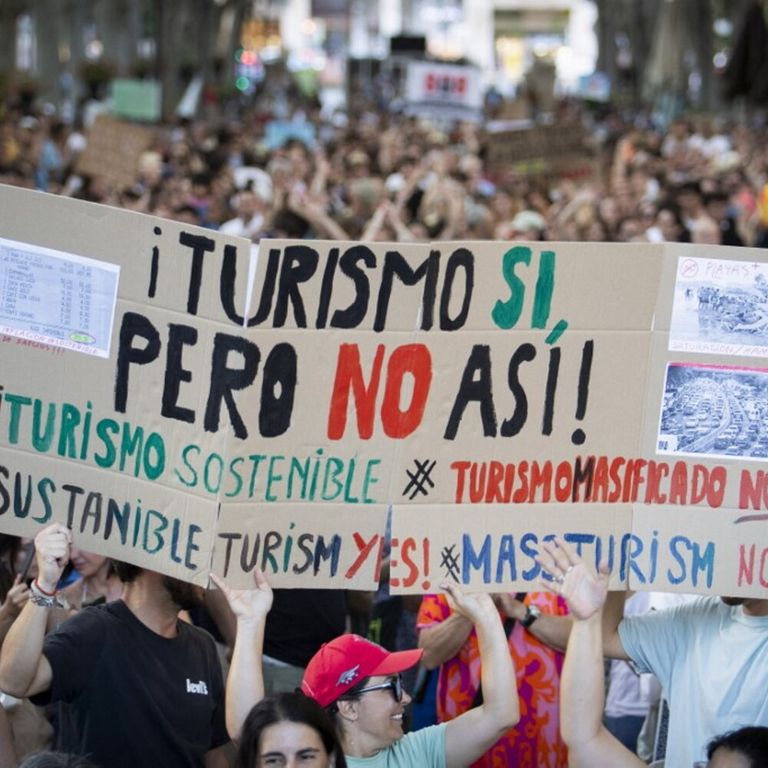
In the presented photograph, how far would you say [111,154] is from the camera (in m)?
15.8

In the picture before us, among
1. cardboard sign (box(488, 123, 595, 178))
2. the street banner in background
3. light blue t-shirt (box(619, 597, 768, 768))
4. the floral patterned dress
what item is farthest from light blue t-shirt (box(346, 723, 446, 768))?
the street banner in background

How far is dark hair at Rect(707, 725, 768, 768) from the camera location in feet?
13.0

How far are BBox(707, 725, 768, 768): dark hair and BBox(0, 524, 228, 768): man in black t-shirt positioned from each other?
4.34 ft

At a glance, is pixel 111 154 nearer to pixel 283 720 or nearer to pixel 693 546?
pixel 693 546

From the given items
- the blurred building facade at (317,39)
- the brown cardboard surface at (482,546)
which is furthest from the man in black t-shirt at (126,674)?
the blurred building facade at (317,39)

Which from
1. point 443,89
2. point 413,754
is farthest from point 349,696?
point 443,89

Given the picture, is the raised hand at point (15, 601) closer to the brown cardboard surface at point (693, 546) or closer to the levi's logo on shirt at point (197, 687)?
the levi's logo on shirt at point (197, 687)

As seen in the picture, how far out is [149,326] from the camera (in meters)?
4.40

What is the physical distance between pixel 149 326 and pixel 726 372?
1464mm

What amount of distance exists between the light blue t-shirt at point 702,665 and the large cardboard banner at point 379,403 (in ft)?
0.35

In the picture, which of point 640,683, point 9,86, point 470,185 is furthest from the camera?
point 9,86

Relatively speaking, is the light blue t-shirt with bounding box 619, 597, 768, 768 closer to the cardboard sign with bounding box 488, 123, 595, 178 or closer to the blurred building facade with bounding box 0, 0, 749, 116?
the cardboard sign with bounding box 488, 123, 595, 178

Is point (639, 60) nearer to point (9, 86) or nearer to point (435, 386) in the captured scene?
point (9, 86)

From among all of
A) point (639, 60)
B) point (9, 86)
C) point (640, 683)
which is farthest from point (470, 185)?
point (639, 60)
